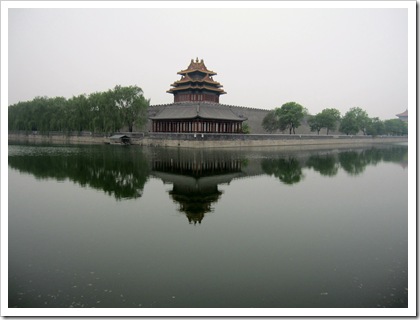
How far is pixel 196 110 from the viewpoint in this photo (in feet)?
153

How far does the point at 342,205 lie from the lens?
1230cm

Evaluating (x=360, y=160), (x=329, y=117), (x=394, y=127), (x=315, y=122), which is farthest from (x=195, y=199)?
(x=394, y=127)

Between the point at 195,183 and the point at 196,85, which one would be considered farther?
the point at 196,85

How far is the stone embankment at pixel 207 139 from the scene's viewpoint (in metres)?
41.2

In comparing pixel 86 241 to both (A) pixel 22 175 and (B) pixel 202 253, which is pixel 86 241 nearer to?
(B) pixel 202 253

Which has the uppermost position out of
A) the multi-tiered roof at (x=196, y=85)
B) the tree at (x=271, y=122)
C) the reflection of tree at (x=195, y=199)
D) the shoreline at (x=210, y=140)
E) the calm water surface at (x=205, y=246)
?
the multi-tiered roof at (x=196, y=85)

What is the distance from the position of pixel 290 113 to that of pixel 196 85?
17.2 m

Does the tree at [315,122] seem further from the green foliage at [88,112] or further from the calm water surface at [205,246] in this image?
the calm water surface at [205,246]

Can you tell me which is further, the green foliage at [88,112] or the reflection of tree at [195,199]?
the green foliage at [88,112]

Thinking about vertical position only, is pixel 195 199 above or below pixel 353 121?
below

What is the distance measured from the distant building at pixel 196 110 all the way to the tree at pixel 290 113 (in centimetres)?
859

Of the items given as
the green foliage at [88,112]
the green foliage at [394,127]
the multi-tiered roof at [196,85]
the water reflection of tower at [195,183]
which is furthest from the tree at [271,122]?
the water reflection of tower at [195,183]

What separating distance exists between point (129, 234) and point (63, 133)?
191 feet

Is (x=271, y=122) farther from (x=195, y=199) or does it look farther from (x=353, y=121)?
(x=195, y=199)
